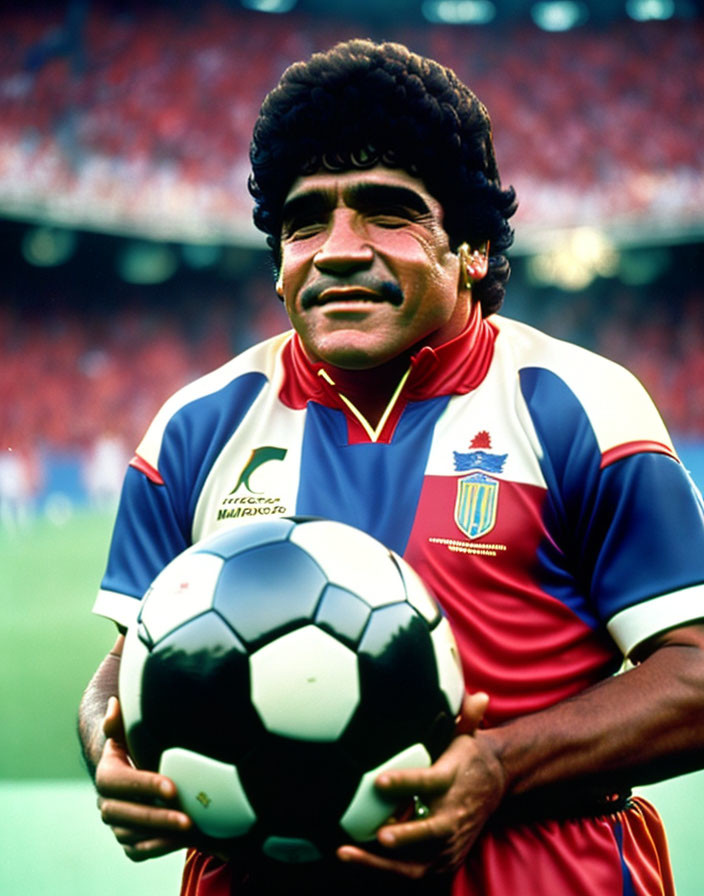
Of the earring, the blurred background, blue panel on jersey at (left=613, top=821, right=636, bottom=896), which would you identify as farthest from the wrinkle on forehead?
the blurred background

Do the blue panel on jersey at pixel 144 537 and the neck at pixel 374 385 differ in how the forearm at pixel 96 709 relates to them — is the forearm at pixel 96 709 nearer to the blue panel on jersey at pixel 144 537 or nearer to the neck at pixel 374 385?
the blue panel on jersey at pixel 144 537

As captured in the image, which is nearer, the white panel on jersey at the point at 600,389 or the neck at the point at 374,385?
the white panel on jersey at the point at 600,389

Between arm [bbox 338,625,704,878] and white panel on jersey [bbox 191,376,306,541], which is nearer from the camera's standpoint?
arm [bbox 338,625,704,878]

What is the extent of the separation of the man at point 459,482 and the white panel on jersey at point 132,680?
6cm

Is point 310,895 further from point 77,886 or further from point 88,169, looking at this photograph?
point 88,169

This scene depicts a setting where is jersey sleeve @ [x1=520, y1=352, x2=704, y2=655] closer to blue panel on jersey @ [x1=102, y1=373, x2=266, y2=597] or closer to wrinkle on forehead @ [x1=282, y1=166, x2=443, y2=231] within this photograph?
wrinkle on forehead @ [x1=282, y1=166, x2=443, y2=231]

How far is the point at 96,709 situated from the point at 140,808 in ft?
1.38

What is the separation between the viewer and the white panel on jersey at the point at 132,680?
139 centimetres

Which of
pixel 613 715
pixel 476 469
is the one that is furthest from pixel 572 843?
pixel 476 469

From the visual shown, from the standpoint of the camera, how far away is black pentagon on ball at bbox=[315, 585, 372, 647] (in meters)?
1.35

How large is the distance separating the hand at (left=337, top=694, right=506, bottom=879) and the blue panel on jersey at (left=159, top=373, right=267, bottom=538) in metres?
0.64

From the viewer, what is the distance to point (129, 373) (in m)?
16.5

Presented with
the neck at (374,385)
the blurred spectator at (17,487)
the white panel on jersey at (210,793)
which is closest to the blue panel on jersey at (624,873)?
the white panel on jersey at (210,793)

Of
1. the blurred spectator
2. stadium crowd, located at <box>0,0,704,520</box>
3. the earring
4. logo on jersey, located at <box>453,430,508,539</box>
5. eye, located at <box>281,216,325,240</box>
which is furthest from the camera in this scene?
stadium crowd, located at <box>0,0,704,520</box>
